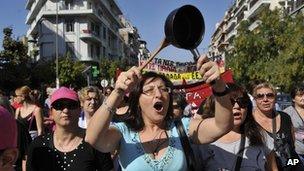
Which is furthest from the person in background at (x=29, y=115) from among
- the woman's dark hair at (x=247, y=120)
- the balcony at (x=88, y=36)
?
the balcony at (x=88, y=36)

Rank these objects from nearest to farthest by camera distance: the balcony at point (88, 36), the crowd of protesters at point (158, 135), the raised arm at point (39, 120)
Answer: the crowd of protesters at point (158, 135) → the raised arm at point (39, 120) → the balcony at point (88, 36)

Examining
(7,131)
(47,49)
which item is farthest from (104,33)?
(7,131)

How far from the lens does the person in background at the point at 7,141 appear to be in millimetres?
2049

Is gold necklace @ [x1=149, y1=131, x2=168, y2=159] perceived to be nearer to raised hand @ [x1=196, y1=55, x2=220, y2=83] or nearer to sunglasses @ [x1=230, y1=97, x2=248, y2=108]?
raised hand @ [x1=196, y1=55, x2=220, y2=83]

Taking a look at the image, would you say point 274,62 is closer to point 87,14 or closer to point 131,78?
point 87,14

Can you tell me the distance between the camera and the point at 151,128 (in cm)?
352

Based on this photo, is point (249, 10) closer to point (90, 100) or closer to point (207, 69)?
point (90, 100)

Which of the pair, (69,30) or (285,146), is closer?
(285,146)

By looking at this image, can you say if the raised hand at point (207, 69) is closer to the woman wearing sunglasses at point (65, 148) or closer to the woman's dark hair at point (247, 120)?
the woman's dark hair at point (247, 120)

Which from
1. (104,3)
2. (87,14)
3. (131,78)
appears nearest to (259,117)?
(131,78)

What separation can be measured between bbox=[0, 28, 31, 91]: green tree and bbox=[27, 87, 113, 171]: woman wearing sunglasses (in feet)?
128

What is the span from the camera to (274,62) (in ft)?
137

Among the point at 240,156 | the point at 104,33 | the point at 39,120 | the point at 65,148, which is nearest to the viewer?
the point at 240,156

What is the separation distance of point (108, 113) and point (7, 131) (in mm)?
1104
